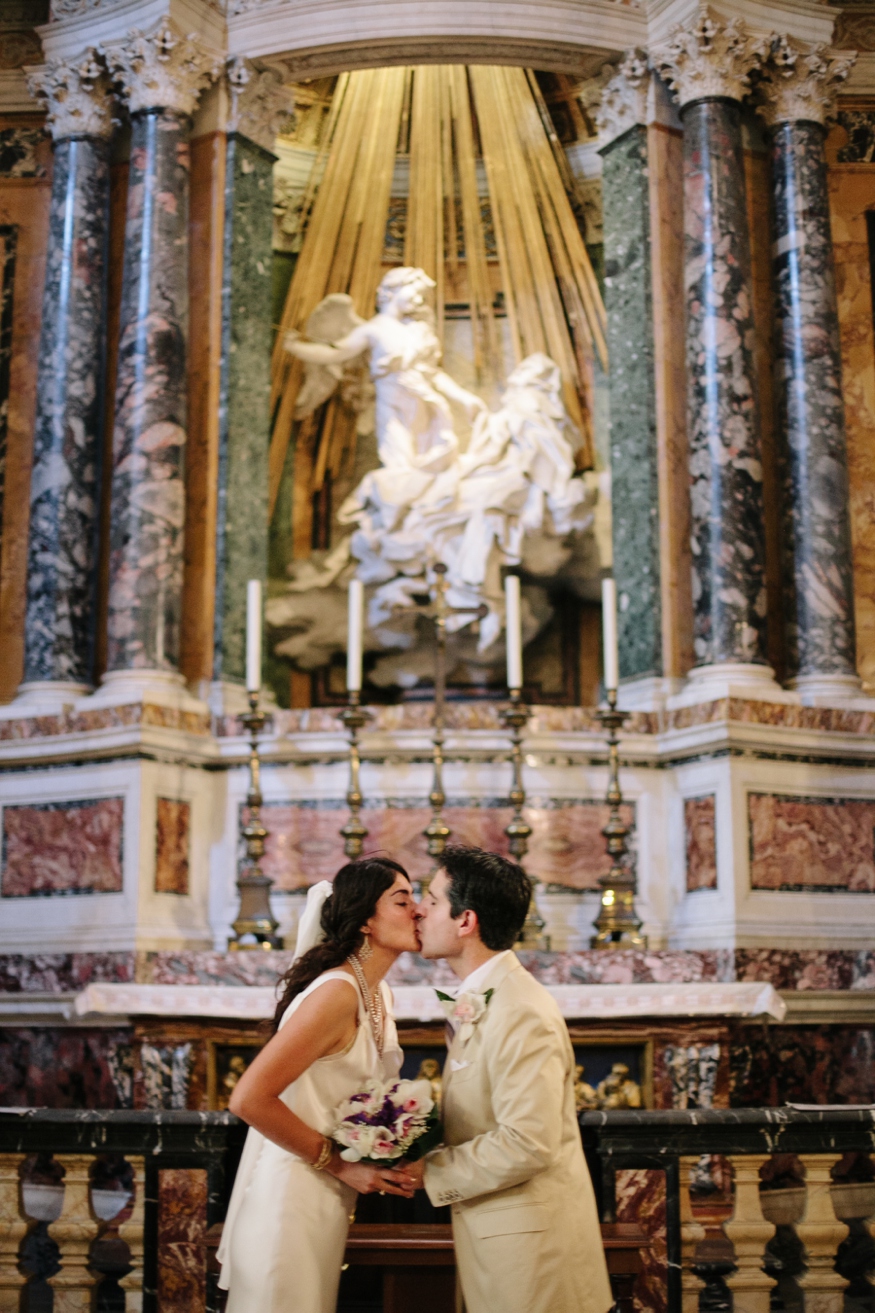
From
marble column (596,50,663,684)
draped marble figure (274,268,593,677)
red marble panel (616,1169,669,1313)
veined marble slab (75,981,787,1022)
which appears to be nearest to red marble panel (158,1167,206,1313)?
veined marble slab (75,981,787,1022)

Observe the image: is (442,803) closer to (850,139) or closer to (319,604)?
(319,604)

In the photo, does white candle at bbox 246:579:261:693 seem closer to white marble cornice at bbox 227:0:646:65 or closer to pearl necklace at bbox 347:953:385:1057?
white marble cornice at bbox 227:0:646:65

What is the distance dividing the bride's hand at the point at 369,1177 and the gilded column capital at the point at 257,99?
689 centimetres

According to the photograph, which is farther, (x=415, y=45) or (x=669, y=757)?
(x=415, y=45)

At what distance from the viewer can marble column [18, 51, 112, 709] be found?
27.5ft

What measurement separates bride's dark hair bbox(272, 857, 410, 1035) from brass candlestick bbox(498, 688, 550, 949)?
11.8ft

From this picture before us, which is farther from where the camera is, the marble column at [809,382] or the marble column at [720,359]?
the marble column at [809,382]

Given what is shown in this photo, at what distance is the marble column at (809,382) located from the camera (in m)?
8.20

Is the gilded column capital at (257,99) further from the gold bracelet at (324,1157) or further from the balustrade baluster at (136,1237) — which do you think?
the gold bracelet at (324,1157)

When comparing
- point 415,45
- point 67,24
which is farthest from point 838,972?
point 67,24

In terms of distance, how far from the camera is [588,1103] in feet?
20.4

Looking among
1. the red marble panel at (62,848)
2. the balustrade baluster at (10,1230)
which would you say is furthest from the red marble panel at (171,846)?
the balustrade baluster at (10,1230)

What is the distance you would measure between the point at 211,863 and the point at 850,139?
5.35 m

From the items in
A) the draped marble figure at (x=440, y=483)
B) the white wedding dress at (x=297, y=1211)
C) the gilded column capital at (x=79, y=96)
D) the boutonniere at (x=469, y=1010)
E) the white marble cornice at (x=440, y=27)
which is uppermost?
the white marble cornice at (x=440, y=27)
